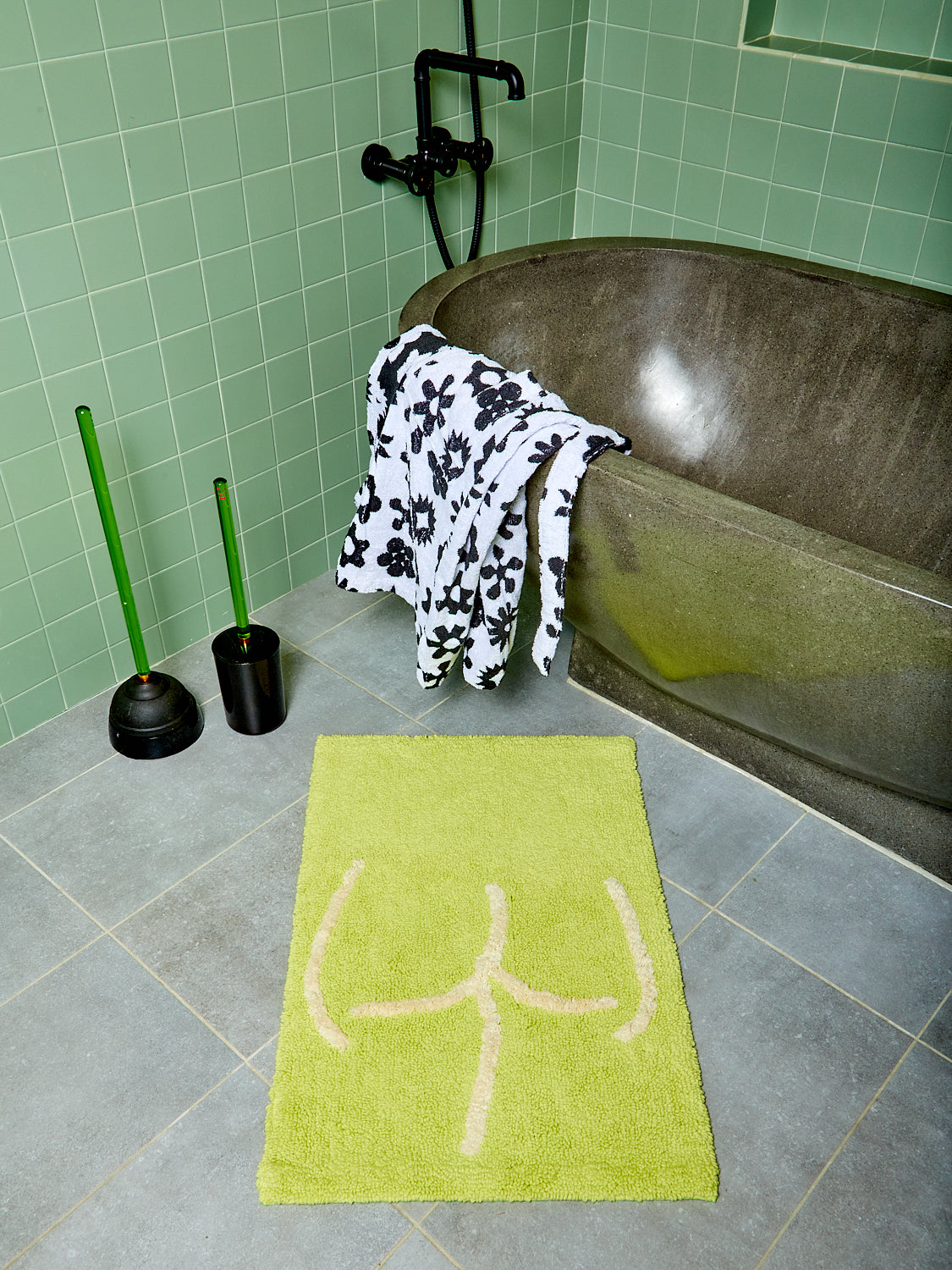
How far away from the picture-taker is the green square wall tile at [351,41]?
188cm

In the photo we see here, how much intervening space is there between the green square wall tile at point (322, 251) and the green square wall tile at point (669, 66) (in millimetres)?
814

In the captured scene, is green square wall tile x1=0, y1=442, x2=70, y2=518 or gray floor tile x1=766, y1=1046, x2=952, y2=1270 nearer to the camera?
gray floor tile x1=766, y1=1046, x2=952, y2=1270

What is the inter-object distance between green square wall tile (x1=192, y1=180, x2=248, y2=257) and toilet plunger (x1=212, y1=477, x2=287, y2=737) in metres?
0.42

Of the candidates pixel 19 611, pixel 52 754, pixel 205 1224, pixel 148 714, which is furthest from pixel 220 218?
pixel 205 1224

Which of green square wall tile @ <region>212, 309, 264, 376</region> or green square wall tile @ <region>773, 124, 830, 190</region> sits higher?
green square wall tile @ <region>773, 124, 830, 190</region>

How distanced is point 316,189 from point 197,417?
48 cm

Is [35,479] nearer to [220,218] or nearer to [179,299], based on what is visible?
[179,299]

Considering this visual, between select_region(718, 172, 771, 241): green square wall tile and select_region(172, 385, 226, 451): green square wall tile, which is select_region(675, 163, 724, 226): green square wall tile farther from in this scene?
select_region(172, 385, 226, 451): green square wall tile

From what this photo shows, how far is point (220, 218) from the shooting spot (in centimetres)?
185

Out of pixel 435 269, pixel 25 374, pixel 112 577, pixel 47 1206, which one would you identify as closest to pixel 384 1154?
pixel 47 1206

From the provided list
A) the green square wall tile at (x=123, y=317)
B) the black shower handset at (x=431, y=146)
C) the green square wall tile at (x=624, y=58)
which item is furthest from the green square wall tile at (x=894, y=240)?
the green square wall tile at (x=123, y=317)

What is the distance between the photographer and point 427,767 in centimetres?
188

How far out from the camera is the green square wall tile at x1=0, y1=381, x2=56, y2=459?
1.69 metres

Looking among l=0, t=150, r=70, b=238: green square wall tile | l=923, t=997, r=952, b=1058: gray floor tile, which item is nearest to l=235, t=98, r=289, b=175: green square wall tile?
l=0, t=150, r=70, b=238: green square wall tile
